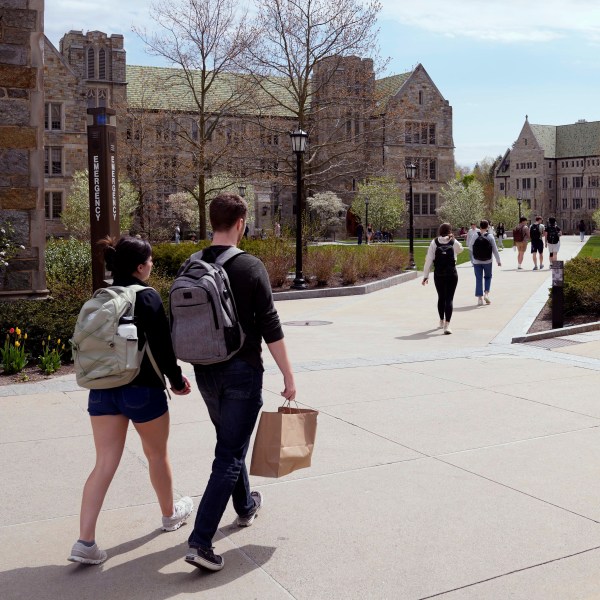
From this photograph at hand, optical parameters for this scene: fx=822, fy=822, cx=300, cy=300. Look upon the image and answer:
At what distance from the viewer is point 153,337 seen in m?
3.96

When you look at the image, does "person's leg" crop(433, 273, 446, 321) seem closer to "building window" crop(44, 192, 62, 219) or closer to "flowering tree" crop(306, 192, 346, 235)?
"building window" crop(44, 192, 62, 219)

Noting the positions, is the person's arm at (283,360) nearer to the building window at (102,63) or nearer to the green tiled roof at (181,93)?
the green tiled roof at (181,93)

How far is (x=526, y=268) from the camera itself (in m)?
27.5

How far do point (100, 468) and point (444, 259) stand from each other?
366 inches

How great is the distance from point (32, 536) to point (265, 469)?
54.3 inches

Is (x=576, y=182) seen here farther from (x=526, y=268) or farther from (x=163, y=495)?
(x=163, y=495)

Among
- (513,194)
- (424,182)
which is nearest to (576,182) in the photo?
(513,194)

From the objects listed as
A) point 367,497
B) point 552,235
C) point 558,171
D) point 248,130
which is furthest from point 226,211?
point 558,171

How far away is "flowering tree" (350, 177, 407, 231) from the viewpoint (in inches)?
2474

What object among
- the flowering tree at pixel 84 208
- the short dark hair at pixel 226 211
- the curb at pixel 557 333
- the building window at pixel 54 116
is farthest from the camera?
the building window at pixel 54 116

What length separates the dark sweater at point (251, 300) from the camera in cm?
389

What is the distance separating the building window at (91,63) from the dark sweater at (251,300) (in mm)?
60436

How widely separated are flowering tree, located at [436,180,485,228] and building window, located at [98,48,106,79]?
2959cm

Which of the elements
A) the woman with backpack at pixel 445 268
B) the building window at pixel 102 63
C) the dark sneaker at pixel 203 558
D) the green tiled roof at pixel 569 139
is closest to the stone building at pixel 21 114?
the woman with backpack at pixel 445 268
